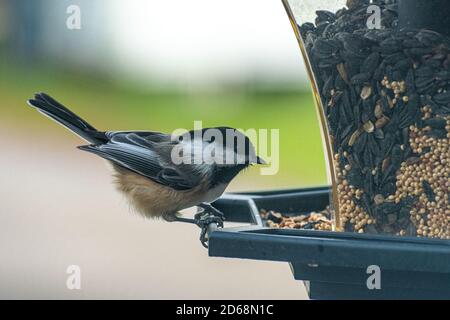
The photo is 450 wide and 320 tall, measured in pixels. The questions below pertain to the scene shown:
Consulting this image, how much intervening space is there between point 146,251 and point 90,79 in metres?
1.61

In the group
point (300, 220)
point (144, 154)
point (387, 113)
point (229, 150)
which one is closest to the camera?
point (387, 113)

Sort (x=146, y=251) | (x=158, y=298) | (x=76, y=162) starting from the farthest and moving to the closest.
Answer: (x=76, y=162) < (x=146, y=251) < (x=158, y=298)

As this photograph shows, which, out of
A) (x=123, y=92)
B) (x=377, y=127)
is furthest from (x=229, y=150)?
(x=123, y=92)

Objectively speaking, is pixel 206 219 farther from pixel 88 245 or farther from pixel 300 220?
pixel 88 245

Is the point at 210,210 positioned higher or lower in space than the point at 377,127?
lower

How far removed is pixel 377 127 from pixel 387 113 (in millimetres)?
51

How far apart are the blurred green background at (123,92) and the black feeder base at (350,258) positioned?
2936 mm

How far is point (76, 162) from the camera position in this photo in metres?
7.22

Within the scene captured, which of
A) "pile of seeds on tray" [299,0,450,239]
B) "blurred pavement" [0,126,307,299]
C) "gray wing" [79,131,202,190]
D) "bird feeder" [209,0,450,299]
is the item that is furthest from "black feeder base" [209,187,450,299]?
"blurred pavement" [0,126,307,299]

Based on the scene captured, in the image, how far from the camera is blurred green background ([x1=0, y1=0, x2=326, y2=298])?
5.82m

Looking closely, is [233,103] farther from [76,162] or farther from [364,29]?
[364,29]

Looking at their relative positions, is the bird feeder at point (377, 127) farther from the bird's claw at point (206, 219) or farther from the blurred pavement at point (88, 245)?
the blurred pavement at point (88, 245)

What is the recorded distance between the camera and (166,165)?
2.91 metres
